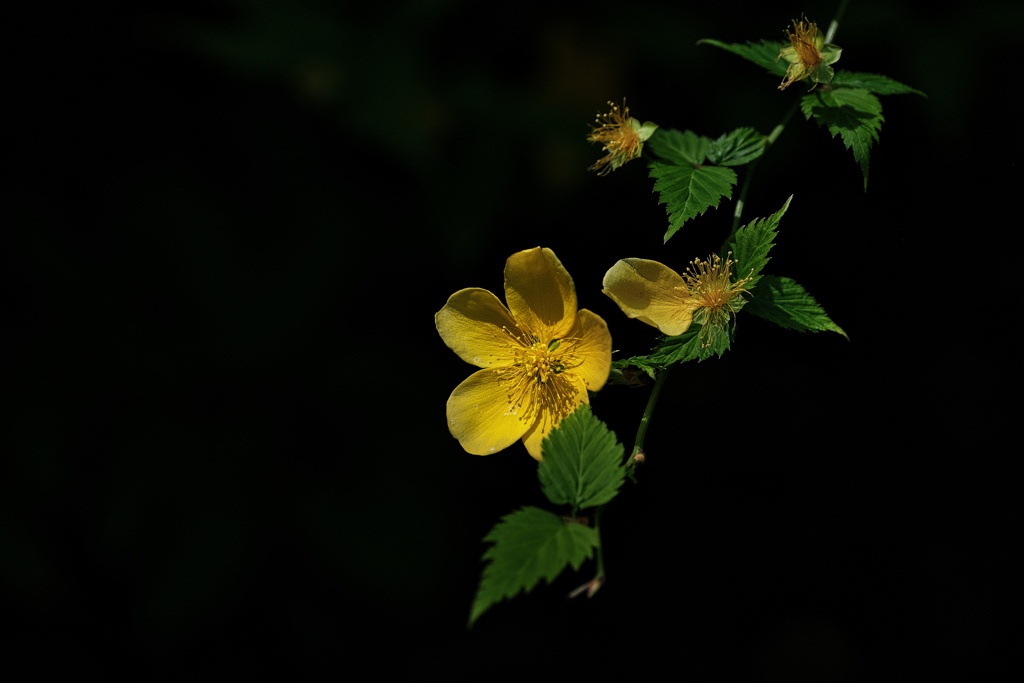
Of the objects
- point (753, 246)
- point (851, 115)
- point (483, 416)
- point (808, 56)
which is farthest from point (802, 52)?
point (483, 416)

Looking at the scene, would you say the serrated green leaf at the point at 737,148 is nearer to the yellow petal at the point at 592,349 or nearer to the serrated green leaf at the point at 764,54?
the serrated green leaf at the point at 764,54

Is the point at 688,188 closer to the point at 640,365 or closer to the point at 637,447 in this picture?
the point at 640,365

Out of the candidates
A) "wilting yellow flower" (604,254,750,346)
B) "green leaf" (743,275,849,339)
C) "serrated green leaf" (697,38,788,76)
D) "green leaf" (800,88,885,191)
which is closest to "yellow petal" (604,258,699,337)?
"wilting yellow flower" (604,254,750,346)

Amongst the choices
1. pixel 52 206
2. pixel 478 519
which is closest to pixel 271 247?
pixel 52 206

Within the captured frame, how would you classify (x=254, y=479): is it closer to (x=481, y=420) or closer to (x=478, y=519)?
(x=478, y=519)

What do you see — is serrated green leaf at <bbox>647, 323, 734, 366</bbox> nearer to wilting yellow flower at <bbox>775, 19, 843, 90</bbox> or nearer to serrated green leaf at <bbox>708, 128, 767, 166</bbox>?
serrated green leaf at <bbox>708, 128, 767, 166</bbox>

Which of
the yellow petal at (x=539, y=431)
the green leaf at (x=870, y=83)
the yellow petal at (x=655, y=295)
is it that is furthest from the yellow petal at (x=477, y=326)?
the green leaf at (x=870, y=83)
